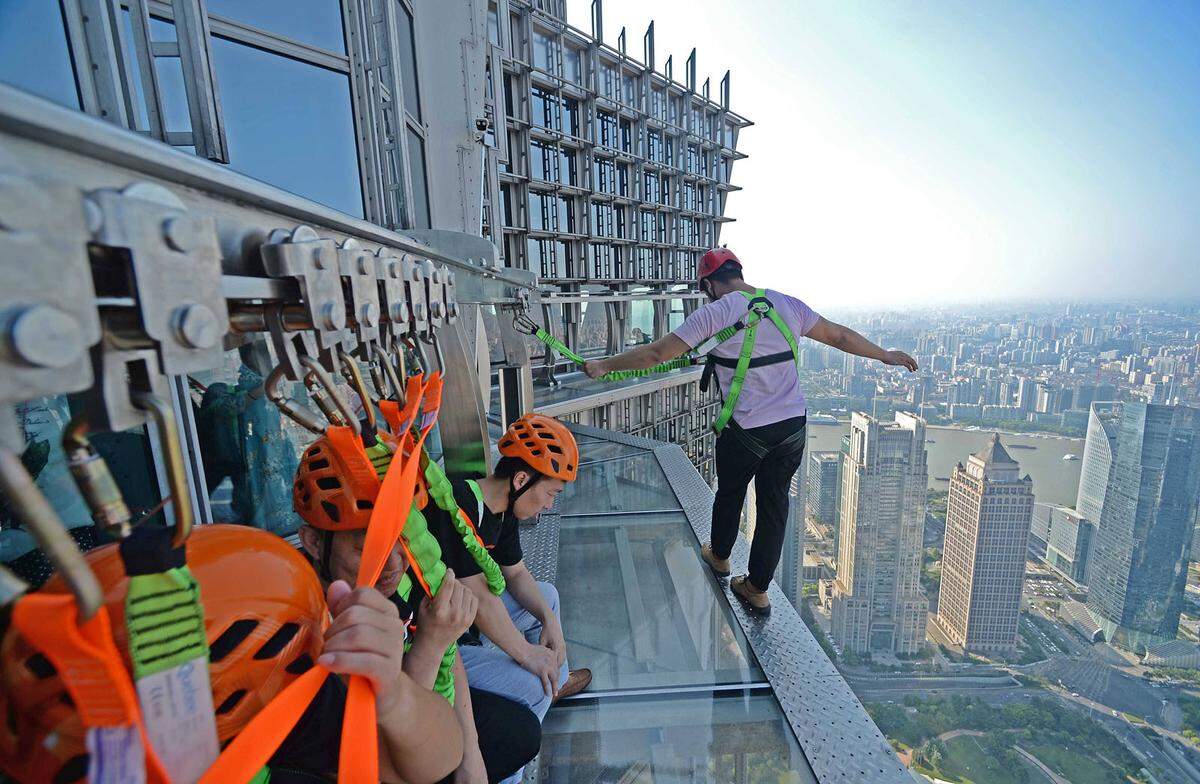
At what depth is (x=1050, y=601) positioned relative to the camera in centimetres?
1038

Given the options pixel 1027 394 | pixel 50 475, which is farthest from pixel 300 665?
pixel 1027 394

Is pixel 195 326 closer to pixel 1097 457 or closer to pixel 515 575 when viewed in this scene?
pixel 515 575

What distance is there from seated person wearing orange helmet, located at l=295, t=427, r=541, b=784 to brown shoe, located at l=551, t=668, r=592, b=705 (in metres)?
0.48

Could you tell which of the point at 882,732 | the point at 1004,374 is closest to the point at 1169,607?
the point at 1004,374

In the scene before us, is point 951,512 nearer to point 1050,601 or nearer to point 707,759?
point 1050,601

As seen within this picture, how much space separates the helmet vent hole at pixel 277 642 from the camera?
848mm

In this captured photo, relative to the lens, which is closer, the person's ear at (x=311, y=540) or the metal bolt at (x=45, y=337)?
the metal bolt at (x=45, y=337)

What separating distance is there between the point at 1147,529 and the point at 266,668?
13465mm

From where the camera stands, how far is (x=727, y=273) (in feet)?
9.06

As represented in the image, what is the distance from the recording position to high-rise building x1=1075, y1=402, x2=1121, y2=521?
32.4ft

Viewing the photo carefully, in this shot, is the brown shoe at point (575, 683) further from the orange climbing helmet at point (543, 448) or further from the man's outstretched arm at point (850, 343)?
the man's outstretched arm at point (850, 343)

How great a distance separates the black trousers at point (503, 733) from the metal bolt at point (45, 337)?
5.38ft

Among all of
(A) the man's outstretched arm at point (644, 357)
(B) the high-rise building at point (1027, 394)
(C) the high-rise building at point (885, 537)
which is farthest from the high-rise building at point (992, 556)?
(A) the man's outstretched arm at point (644, 357)

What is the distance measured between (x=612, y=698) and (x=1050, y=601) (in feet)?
42.6
